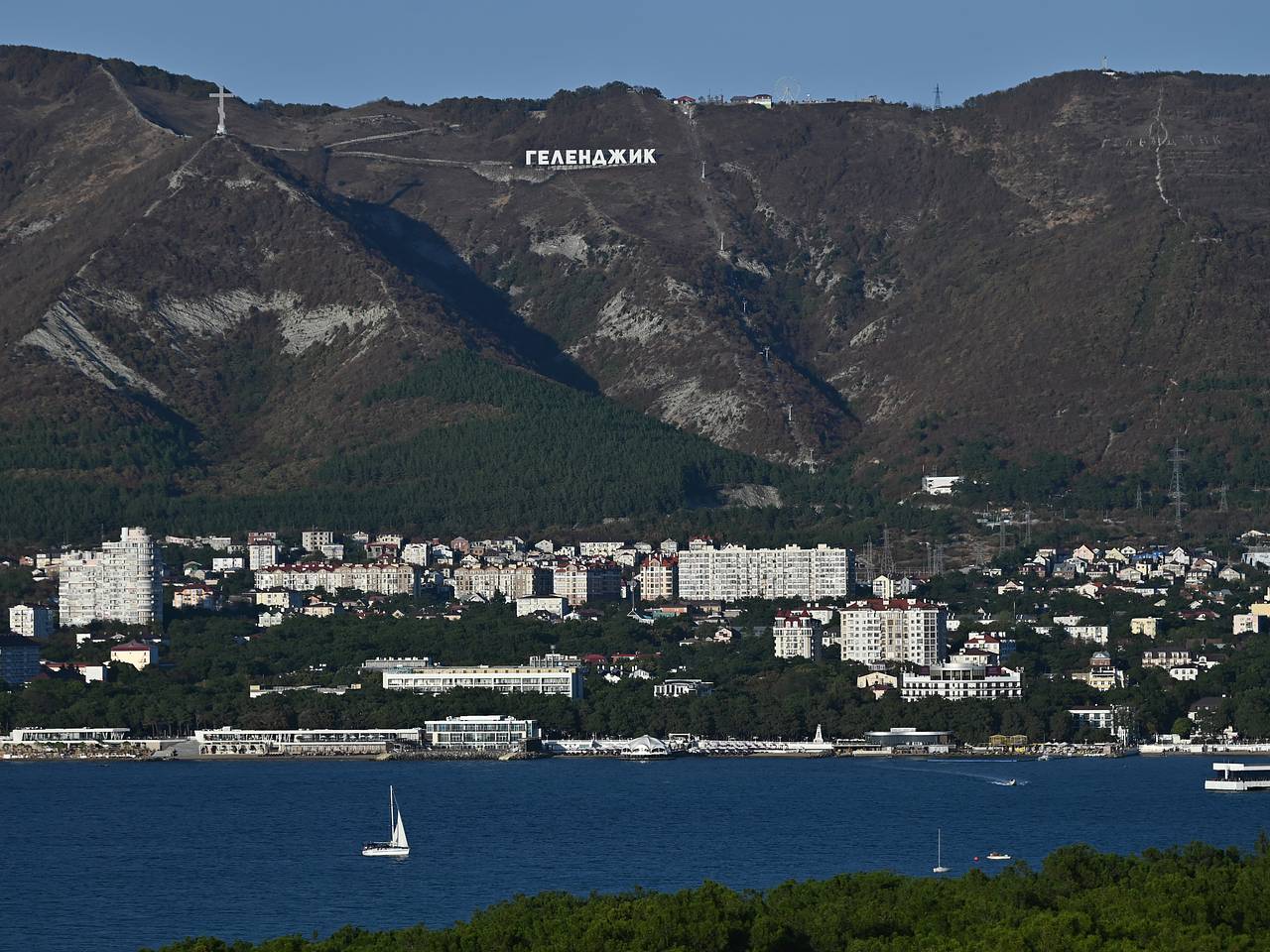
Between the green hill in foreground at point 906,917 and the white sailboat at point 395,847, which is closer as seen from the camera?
the green hill in foreground at point 906,917

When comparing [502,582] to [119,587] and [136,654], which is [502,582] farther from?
[136,654]

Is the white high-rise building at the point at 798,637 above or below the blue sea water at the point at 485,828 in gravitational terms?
above

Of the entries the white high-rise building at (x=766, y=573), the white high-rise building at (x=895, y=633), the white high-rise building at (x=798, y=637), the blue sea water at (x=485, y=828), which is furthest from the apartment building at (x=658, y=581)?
the blue sea water at (x=485, y=828)

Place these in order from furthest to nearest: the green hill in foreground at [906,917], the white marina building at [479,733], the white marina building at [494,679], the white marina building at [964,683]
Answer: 1. the white marina building at [494,679]
2. the white marina building at [964,683]
3. the white marina building at [479,733]
4. the green hill in foreground at [906,917]

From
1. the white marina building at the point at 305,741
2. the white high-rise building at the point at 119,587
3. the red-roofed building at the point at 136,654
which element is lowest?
the white marina building at the point at 305,741

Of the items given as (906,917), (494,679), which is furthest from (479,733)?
(906,917)

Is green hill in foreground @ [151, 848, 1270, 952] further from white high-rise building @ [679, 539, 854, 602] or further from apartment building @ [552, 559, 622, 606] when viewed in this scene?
A: apartment building @ [552, 559, 622, 606]

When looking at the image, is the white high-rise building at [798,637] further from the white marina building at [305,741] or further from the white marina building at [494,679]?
the white marina building at [305,741]

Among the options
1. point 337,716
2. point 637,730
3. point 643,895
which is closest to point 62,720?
point 337,716
